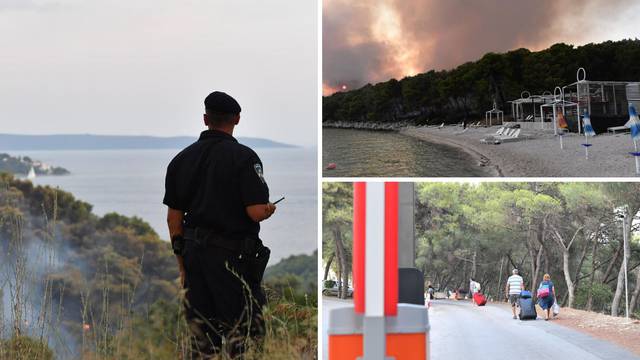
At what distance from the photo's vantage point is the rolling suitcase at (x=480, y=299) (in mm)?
16828

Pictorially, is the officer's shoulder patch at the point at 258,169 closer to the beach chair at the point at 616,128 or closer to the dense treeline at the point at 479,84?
the dense treeline at the point at 479,84

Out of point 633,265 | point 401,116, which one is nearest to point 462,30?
point 401,116

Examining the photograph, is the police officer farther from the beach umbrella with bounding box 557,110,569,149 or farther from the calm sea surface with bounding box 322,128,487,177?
the beach umbrella with bounding box 557,110,569,149

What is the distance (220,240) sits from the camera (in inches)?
135

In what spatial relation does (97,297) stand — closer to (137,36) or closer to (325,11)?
(137,36)

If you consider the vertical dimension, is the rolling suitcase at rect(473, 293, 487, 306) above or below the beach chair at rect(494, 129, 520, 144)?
below

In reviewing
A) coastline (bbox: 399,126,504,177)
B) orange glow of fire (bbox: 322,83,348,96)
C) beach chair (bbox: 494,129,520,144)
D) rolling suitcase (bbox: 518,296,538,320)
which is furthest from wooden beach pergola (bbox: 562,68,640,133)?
rolling suitcase (bbox: 518,296,538,320)

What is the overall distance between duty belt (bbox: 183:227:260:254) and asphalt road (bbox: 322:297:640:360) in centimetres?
730

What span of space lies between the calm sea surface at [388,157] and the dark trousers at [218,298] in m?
2.17

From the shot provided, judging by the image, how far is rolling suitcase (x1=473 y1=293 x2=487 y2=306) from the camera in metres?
16.8

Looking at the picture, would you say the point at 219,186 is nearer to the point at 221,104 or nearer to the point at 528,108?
the point at 221,104

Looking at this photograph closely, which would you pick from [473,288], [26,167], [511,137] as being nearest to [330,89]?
→ [511,137]

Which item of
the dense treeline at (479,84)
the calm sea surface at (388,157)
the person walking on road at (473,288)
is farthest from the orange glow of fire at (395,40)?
the person walking on road at (473,288)

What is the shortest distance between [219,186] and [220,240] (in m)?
0.21
